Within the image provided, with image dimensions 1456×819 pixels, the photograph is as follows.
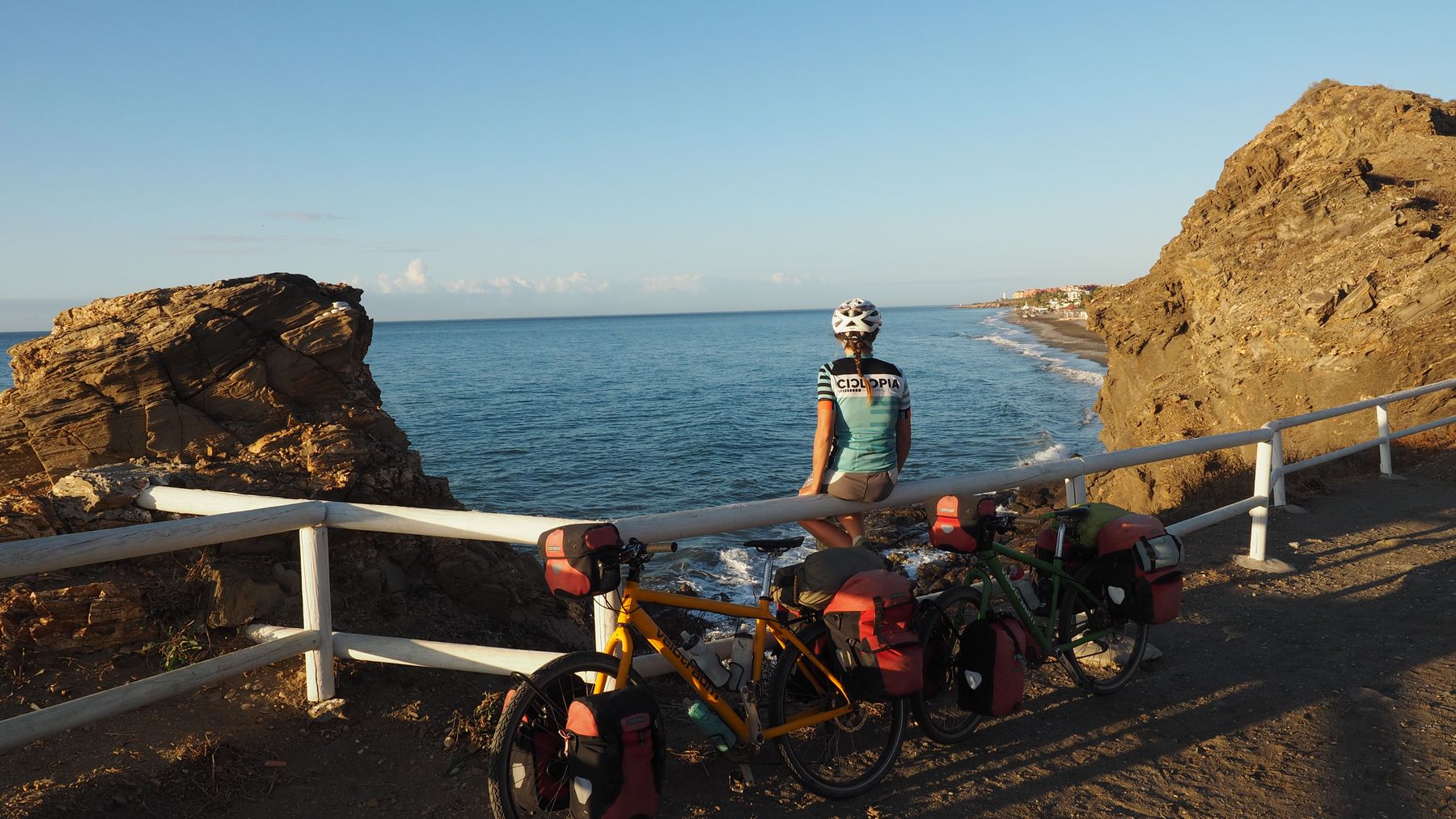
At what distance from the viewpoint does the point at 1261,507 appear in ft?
24.0

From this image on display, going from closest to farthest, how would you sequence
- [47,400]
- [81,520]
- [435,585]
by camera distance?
[81,520], [47,400], [435,585]

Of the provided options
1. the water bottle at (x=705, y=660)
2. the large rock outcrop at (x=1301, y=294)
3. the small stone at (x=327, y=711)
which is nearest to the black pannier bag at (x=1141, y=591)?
the water bottle at (x=705, y=660)

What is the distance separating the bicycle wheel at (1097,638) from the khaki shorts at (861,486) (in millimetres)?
1233

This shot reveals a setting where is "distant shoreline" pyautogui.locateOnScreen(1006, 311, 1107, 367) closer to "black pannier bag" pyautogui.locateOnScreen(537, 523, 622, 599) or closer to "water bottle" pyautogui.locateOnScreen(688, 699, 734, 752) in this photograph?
"water bottle" pyautogui.locateOnScreen(688, 699, 734, 752)

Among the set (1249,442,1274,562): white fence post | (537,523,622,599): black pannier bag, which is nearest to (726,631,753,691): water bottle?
(537,523,622,599): black pannier bag

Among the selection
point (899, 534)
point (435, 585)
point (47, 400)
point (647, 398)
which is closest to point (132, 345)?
point (47, 400)

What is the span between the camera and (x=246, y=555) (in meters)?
5.49

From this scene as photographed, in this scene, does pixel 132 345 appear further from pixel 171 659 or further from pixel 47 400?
pixel 171 659

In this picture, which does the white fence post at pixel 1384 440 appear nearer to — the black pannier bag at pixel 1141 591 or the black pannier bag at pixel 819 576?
the black pannier bag at pixel 1141 591

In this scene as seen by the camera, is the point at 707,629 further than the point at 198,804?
Yes

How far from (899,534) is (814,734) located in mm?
14477

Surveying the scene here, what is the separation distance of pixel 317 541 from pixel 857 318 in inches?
115

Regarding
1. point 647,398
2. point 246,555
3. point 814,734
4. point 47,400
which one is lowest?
point 647,398

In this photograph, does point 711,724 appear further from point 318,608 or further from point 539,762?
point 318,608
